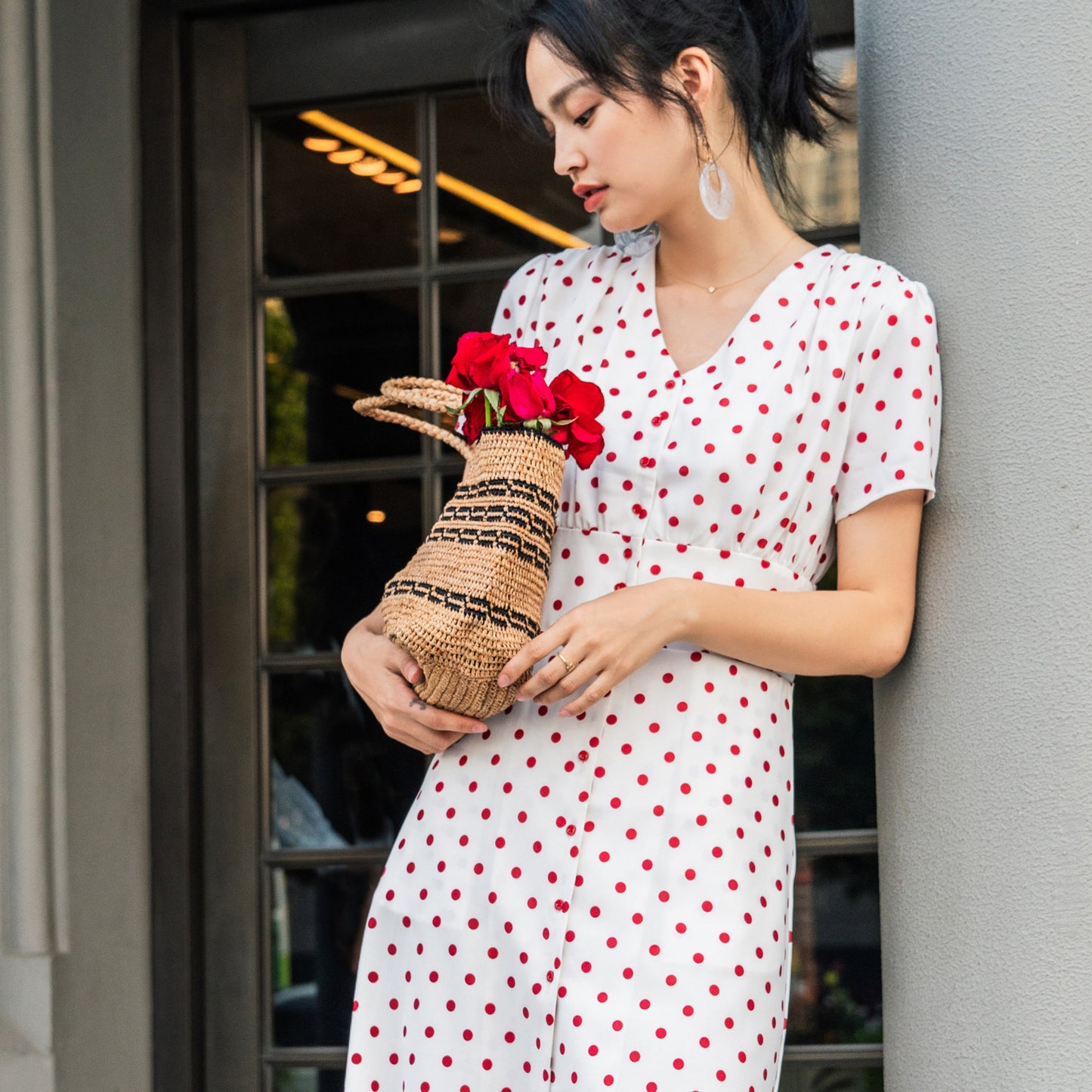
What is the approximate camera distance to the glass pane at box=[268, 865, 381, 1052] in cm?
234

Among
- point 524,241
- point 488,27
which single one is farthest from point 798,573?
point 488,27

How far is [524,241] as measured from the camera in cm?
228

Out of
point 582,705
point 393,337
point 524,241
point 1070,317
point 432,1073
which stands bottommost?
point 432,1073

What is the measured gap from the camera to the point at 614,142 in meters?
1.39

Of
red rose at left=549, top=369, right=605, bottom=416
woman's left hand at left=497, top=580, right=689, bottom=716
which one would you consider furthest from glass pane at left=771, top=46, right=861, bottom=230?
woman's left hand at left=497, top=580, right=689, bottom=716

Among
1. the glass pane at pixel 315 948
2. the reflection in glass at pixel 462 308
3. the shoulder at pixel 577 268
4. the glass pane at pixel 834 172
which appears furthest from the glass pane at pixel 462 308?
the glass pane at pixel 315 948

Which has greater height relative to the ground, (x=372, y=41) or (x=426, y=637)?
(x=372, y=41)

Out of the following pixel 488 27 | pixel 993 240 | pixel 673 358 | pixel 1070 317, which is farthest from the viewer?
pixel 488 27

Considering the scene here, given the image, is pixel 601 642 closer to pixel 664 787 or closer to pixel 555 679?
pixel 555 679

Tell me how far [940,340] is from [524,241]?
1.00 metres

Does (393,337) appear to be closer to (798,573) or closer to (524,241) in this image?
(524,241)

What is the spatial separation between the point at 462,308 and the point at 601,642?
1146 mm

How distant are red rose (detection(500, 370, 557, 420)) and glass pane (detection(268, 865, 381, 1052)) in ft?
4.08

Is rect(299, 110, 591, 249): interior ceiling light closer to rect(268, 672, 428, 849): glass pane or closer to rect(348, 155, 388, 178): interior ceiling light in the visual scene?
rect(348, 155, 388, 178): interior ceiling light
